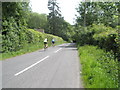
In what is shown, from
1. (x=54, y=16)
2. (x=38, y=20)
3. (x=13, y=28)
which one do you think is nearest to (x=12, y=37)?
(x=13, y=28)

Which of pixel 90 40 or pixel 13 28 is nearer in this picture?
pixel 13 28

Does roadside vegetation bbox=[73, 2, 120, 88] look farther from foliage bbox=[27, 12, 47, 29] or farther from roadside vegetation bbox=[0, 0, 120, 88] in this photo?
foliage bbox=[27, 12, 47, 29]

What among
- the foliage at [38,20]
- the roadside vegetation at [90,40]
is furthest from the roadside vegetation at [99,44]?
the foliage at [38,20]

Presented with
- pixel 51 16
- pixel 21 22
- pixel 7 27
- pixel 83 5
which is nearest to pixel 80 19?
pixel 83 5

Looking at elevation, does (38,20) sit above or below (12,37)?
above

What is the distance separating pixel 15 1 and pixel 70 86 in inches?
596

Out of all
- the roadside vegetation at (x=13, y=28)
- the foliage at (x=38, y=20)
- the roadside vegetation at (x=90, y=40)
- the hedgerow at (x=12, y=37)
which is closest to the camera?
the roadside vegetation at (x=90, y=40)

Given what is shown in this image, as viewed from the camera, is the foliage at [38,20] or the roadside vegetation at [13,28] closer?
the roadside vegetation at [13,28]

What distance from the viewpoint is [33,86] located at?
22.4 feet

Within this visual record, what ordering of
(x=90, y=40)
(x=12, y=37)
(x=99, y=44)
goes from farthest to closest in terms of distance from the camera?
1. (x=90, y=40)
2. (x=99, y=44)
3. (x=12, y=37)

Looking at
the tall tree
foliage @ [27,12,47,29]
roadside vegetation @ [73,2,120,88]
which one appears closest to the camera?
roadside vegetation @ [73,2,120,88]

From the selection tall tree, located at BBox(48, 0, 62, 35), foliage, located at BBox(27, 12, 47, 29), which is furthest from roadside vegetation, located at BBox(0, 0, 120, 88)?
foliage, located at BBox(27, 12, 47, 29)

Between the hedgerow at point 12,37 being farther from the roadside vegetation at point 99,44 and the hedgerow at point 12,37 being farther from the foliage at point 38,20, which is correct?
the foliage at point 38,20

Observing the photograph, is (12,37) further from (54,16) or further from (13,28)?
(54,16)
